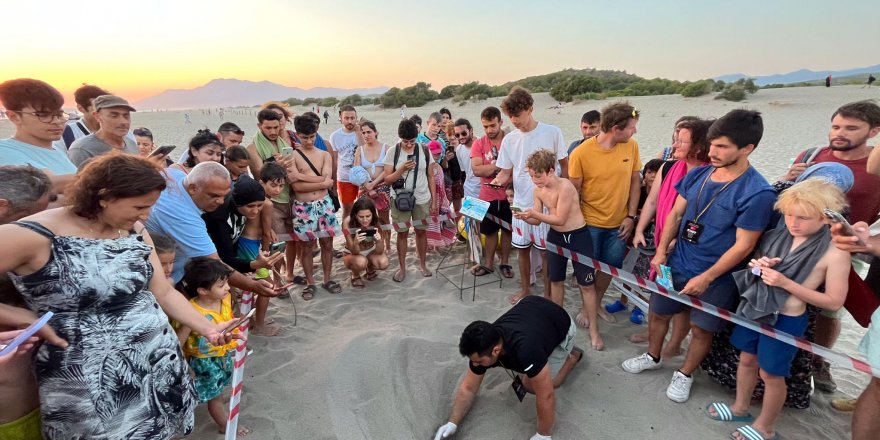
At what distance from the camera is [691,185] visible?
305 centimetres

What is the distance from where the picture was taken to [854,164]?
9.95ft

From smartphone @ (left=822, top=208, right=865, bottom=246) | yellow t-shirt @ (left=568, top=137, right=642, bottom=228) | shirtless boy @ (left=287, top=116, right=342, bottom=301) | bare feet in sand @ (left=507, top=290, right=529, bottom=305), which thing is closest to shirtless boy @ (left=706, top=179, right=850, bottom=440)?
smartphone @ (left=822, top=208, right=865, bottom=246)

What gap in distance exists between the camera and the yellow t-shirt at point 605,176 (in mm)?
3775

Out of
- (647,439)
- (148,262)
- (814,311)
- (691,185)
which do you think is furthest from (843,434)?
(148,262)

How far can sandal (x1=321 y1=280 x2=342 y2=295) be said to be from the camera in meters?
4.93

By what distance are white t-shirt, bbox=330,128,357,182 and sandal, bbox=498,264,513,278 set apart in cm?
251

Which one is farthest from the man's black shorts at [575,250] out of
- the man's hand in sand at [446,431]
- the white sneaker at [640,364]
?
the man's hand in sand at [446,431]

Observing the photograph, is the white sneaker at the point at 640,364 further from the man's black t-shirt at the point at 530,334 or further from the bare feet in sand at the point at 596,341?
the man's black t-shirt at the point at 530,334

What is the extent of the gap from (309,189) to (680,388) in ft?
13.3

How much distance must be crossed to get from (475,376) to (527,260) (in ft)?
Result: 6.16

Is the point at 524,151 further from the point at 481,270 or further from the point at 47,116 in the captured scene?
the point at 47,116

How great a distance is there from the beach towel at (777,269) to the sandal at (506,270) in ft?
9.04

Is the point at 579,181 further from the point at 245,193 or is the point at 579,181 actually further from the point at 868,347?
the point at 245,193

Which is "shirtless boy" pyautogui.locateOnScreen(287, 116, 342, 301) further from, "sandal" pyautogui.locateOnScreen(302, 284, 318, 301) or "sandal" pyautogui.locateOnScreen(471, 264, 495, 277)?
"sandal" pyautogui.locateOnScreen(471, 264, 495, 277)
